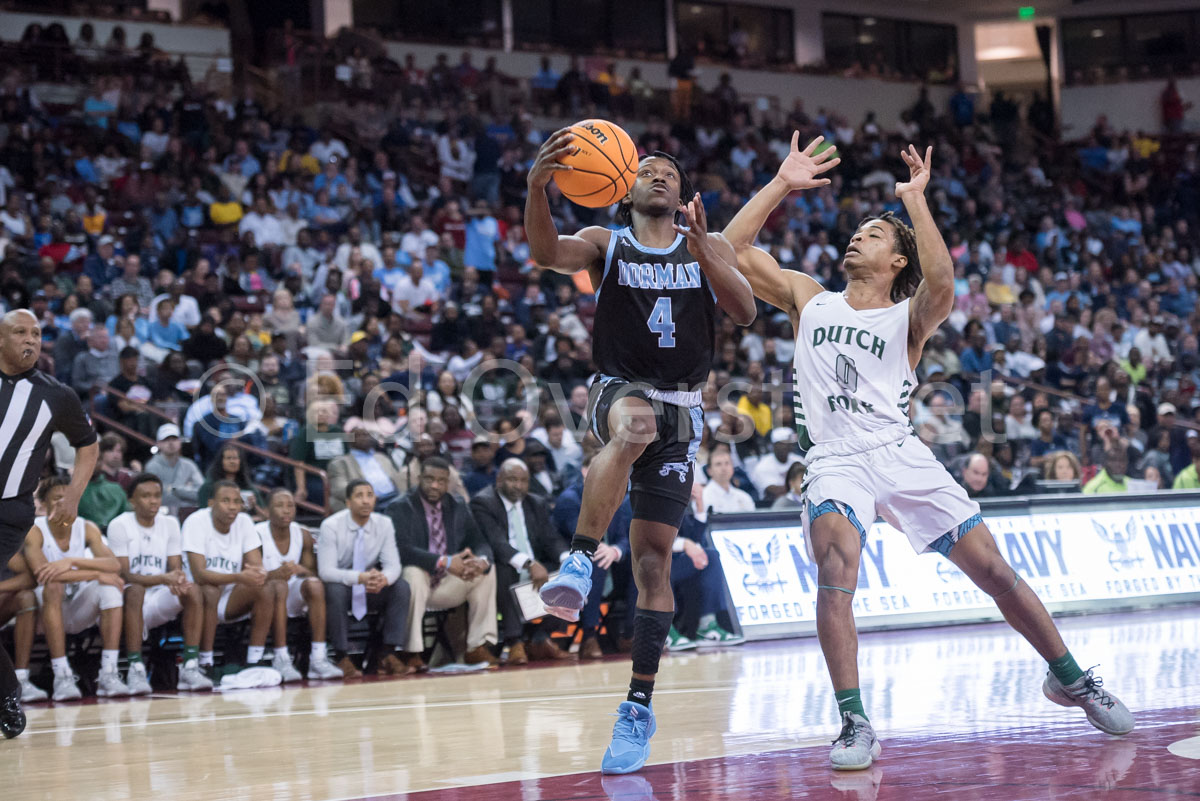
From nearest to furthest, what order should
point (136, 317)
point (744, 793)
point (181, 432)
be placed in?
point (744, 793) → point (181, 432) → point (136, 317)

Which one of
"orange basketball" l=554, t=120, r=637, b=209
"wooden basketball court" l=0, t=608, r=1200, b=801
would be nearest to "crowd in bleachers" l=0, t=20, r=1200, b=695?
"wooden basketball court" l=0, t=608, r=1200, b=801

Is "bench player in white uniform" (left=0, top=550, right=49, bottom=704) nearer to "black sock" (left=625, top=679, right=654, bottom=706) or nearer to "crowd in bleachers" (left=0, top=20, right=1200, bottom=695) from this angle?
"crowd in bleachers" (left=0, top=20, right=1200, bottom=695)

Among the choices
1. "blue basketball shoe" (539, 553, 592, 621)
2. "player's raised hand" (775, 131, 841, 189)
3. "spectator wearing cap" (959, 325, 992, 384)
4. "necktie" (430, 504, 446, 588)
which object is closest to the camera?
"blue basketball shoe" (539, 553, 592, 621)

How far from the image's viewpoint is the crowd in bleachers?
1163cm

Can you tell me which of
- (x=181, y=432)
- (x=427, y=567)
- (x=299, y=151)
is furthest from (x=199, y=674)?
(x=299, y=151)

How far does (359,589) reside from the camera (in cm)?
955

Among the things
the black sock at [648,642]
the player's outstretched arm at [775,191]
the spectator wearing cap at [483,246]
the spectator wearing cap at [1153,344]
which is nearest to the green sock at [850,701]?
the black sock at [648,642]

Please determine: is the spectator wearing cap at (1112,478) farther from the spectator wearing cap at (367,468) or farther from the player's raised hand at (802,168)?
the player's raised hand at (802,168)

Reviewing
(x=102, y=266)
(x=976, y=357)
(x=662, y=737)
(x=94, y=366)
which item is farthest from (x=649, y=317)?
(x=976, y=357)

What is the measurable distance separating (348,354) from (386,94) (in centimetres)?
853

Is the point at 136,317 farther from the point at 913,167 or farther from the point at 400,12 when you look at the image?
the point at 400,12

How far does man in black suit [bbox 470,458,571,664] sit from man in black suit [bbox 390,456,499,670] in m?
0.13

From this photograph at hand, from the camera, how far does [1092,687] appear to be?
5.09 m

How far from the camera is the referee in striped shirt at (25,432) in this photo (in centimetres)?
671
